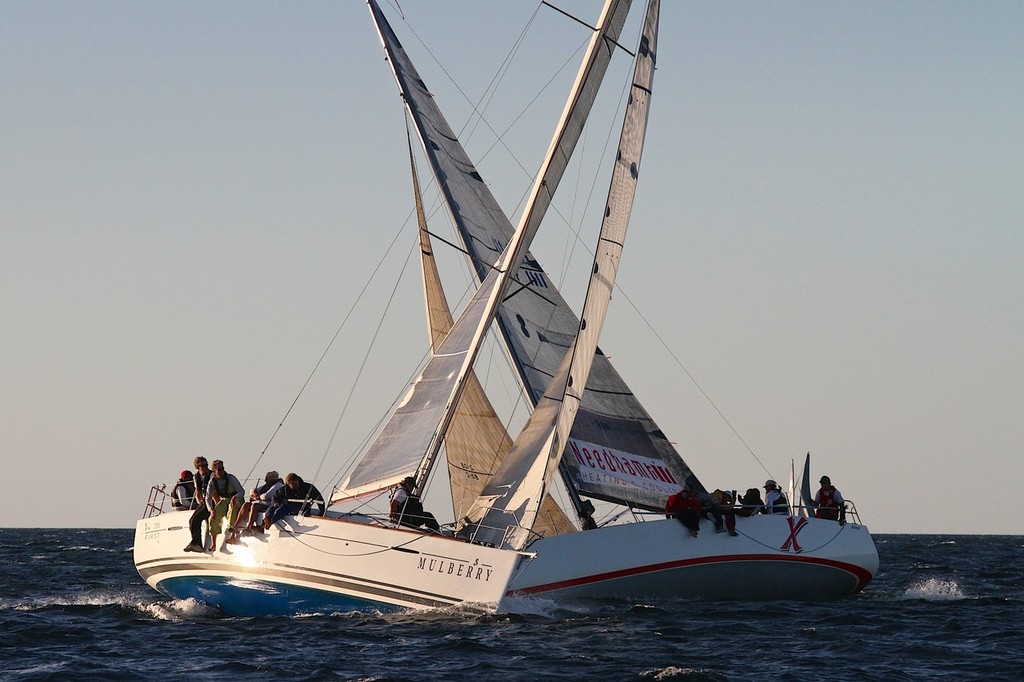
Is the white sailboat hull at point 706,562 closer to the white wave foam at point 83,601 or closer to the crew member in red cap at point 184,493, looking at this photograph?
the crew member in red cap at point 184,493

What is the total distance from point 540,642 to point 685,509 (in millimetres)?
4785

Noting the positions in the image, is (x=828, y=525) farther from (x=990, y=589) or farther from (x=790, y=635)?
(x=990, y=589)

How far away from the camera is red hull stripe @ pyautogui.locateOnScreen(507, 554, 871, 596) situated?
1875cm

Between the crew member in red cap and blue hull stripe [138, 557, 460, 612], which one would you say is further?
the crew member in red cap

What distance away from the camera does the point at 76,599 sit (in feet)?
77.5

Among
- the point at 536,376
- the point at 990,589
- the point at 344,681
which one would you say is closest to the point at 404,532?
the point at 344,681

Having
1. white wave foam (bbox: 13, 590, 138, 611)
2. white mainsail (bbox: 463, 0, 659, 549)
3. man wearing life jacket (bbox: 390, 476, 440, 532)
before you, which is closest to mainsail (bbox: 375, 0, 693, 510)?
white mainsail (bbox: 463, 0, 659, 549)

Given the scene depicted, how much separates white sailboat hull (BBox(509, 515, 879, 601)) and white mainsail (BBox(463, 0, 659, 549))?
611 mm

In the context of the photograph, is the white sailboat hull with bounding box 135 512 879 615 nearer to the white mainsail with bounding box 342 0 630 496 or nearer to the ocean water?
the ocean water

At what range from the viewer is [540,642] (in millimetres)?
16047

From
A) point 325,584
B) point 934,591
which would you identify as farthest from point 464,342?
point 934,591

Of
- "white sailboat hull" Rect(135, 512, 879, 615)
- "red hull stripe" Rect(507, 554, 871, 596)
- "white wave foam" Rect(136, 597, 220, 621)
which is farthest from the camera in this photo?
"white wave foam" Rect(136, 597, 220, 621)

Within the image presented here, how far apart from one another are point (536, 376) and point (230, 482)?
19.3 ft

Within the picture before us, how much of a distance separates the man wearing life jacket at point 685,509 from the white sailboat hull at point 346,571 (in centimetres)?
352
